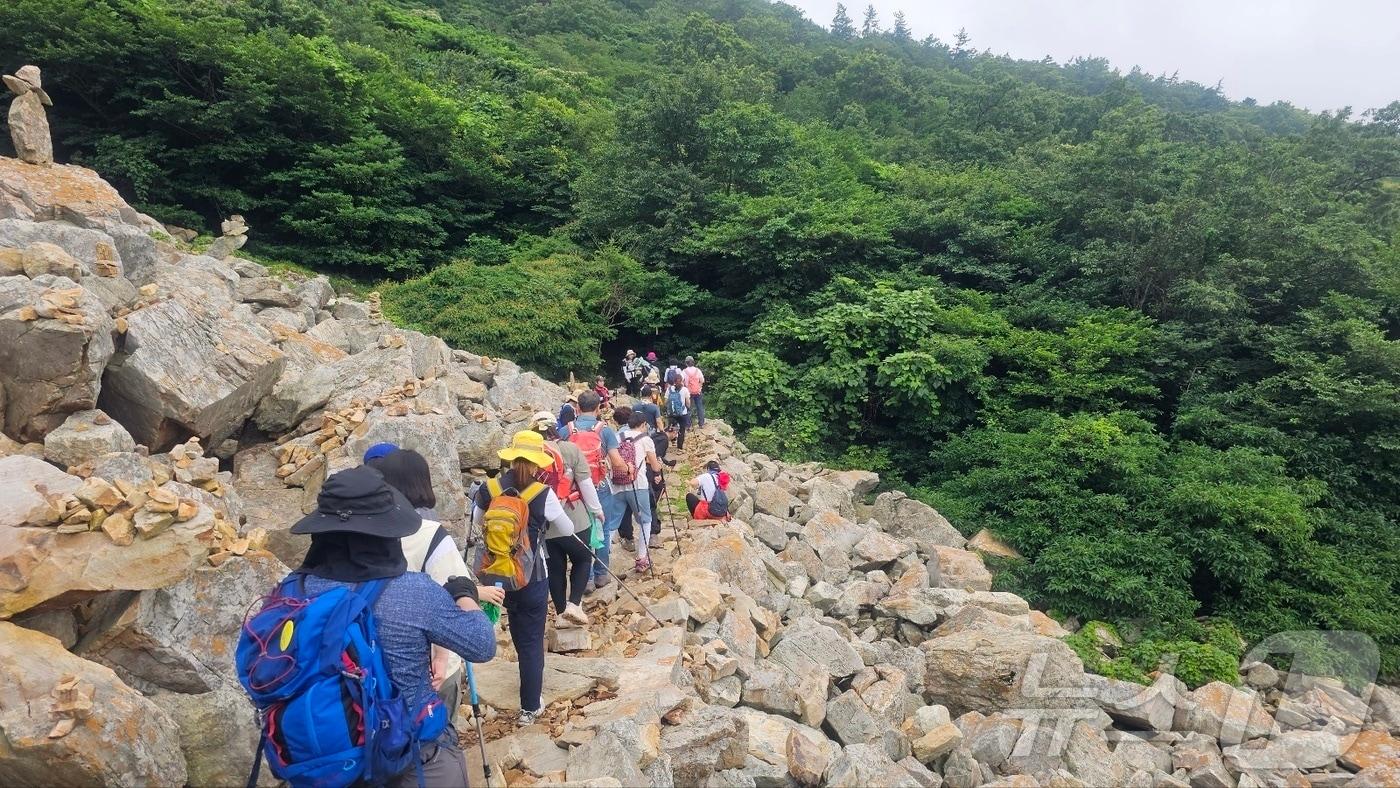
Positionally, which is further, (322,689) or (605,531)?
(605,531)

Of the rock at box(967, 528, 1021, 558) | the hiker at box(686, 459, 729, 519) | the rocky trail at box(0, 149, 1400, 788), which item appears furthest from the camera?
the rock at box(967, 528, 1021, 558)

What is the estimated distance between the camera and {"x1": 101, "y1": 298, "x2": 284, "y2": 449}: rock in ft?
19.4

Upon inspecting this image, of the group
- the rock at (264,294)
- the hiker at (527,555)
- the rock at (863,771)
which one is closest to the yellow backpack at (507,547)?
the hiker at (527,555)

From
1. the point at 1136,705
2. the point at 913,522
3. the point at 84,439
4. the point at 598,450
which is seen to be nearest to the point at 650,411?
the point at 598,450

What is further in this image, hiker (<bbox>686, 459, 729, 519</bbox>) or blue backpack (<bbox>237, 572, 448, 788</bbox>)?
hiker (<bbox>686, 459, 729, 519</bbox>)

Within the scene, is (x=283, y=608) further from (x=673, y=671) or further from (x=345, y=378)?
(x=345, y=378)

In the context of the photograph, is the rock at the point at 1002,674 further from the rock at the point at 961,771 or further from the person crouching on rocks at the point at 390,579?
the person crouching on rocks at the point at 390,579

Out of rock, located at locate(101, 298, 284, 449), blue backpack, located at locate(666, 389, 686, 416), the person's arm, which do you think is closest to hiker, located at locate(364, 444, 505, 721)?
the person's arm

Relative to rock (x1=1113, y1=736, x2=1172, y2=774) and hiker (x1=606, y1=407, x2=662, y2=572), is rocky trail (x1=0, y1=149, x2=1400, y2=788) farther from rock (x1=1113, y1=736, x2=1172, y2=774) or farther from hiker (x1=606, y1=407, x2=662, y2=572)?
hiker (x1=606, y1=407, x2=662, y2=572)

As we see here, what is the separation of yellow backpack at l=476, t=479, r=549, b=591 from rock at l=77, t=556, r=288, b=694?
4.22ft

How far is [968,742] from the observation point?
6039 millimetres

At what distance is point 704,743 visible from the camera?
4207 millimetres

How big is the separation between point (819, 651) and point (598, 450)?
284 cm

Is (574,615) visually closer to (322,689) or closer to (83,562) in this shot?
(83,562)
